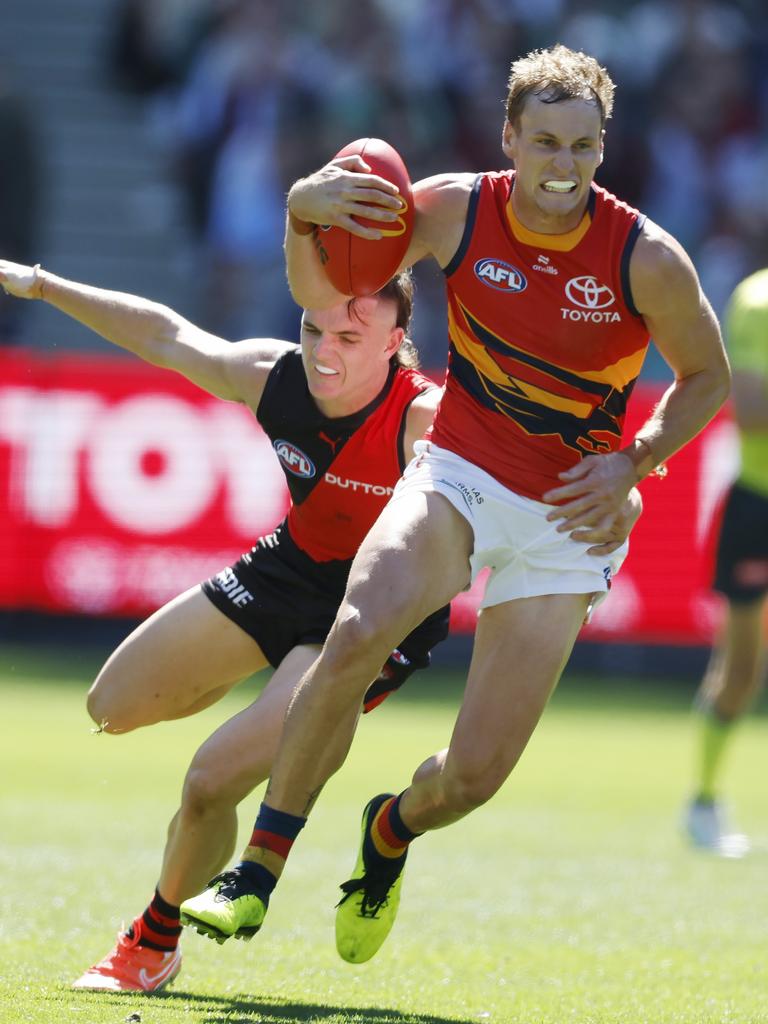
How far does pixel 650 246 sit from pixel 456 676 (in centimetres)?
879

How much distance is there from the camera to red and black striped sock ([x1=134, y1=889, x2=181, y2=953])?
5.13 m

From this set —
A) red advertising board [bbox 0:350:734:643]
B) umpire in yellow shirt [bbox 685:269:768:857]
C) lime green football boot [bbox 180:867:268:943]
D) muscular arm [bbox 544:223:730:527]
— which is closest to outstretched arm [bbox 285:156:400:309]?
muscular arm [bbox 544:223:730:527]

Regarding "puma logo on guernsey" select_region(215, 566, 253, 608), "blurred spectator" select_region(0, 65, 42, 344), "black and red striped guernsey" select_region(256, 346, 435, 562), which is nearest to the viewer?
"black and red striped guernsey" select_region(256, 346, 435, 562)

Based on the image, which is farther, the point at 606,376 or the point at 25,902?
the point at 25,902

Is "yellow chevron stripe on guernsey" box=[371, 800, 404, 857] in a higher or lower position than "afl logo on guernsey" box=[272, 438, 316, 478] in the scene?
lower

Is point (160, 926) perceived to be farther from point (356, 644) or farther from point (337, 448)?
point (337, 448)

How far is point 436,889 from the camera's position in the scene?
272 inches

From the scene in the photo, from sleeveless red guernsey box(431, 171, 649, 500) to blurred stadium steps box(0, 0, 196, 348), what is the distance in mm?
11648

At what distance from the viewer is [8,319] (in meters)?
14.0

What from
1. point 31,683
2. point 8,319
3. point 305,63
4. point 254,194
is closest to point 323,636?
point 31,683

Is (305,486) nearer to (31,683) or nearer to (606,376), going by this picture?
(606,376)

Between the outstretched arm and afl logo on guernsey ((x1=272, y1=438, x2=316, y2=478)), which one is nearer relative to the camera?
the outstretched arm

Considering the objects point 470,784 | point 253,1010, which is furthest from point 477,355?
point 253,1010

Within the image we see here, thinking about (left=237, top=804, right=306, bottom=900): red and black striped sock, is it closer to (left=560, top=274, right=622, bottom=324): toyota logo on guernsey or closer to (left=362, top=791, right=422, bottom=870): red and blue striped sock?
(left=362, top=791, right=422, bottom=870): red and blue striped sock
